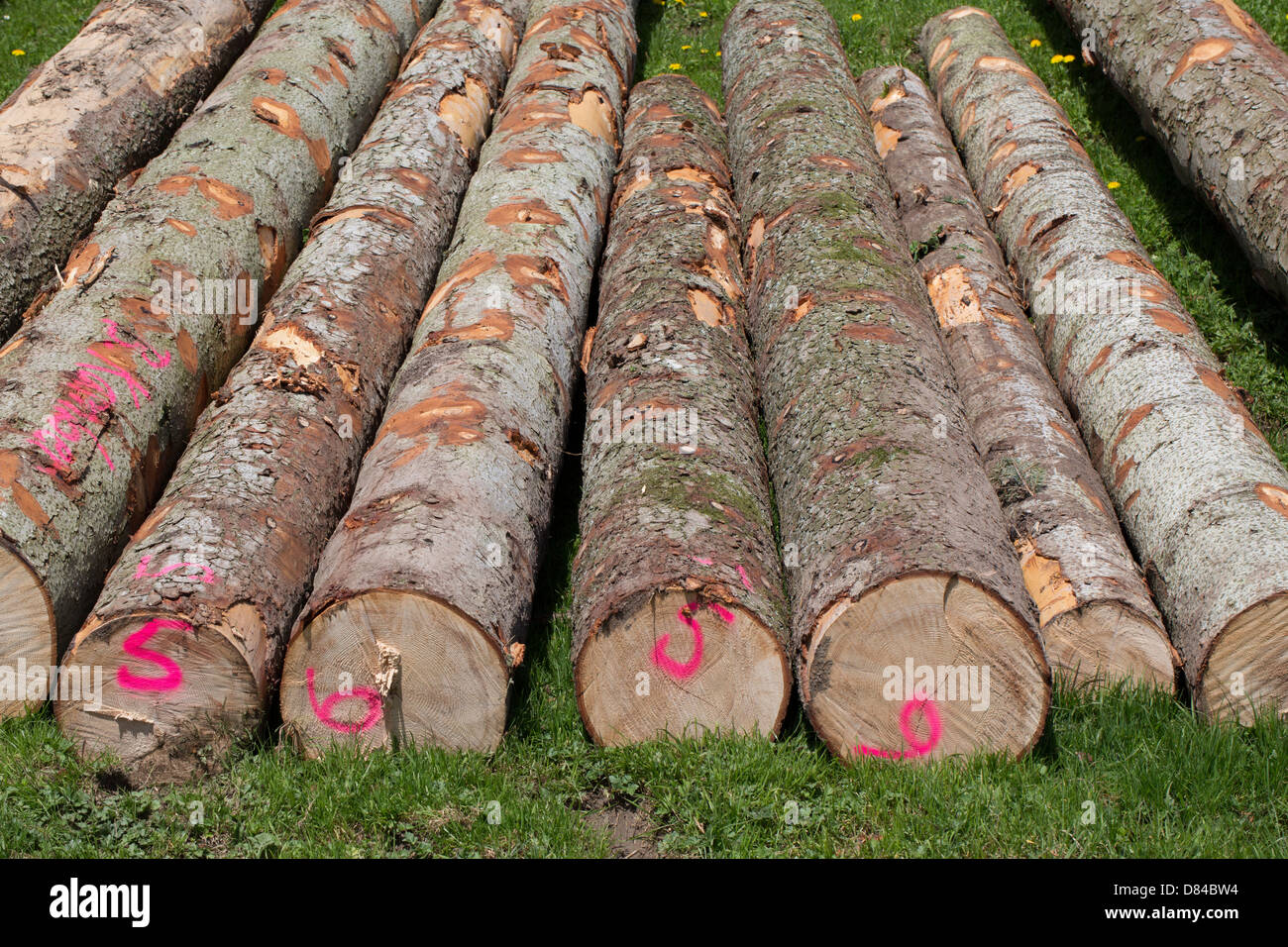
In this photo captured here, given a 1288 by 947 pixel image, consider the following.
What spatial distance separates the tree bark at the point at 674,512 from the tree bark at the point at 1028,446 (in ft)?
3.41

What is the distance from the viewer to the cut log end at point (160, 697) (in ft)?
12.2

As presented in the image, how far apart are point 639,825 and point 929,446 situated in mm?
1747

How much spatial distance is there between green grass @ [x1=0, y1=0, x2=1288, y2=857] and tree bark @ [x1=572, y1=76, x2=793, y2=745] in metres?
0.21

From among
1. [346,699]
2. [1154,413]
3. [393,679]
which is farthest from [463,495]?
[1154,413]

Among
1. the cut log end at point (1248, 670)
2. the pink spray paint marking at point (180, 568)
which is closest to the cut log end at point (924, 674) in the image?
the cut log end at point (1248, 670)

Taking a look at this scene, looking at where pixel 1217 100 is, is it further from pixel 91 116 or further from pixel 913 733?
pixel 91 116

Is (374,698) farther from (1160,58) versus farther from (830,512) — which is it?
(1160,58)

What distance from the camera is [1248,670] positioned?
3910 millimetres

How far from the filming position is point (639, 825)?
3803 mm

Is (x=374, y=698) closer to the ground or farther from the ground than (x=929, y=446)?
closer to the ground

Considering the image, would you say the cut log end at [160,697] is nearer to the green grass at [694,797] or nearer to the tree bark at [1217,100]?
the green grass at [694,797]

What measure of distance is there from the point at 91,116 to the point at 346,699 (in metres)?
3.86

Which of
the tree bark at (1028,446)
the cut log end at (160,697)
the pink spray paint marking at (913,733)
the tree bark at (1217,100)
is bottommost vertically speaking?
the cut log end at (160,697)

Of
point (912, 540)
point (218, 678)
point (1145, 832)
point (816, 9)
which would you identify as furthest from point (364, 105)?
point (1145, 832)
